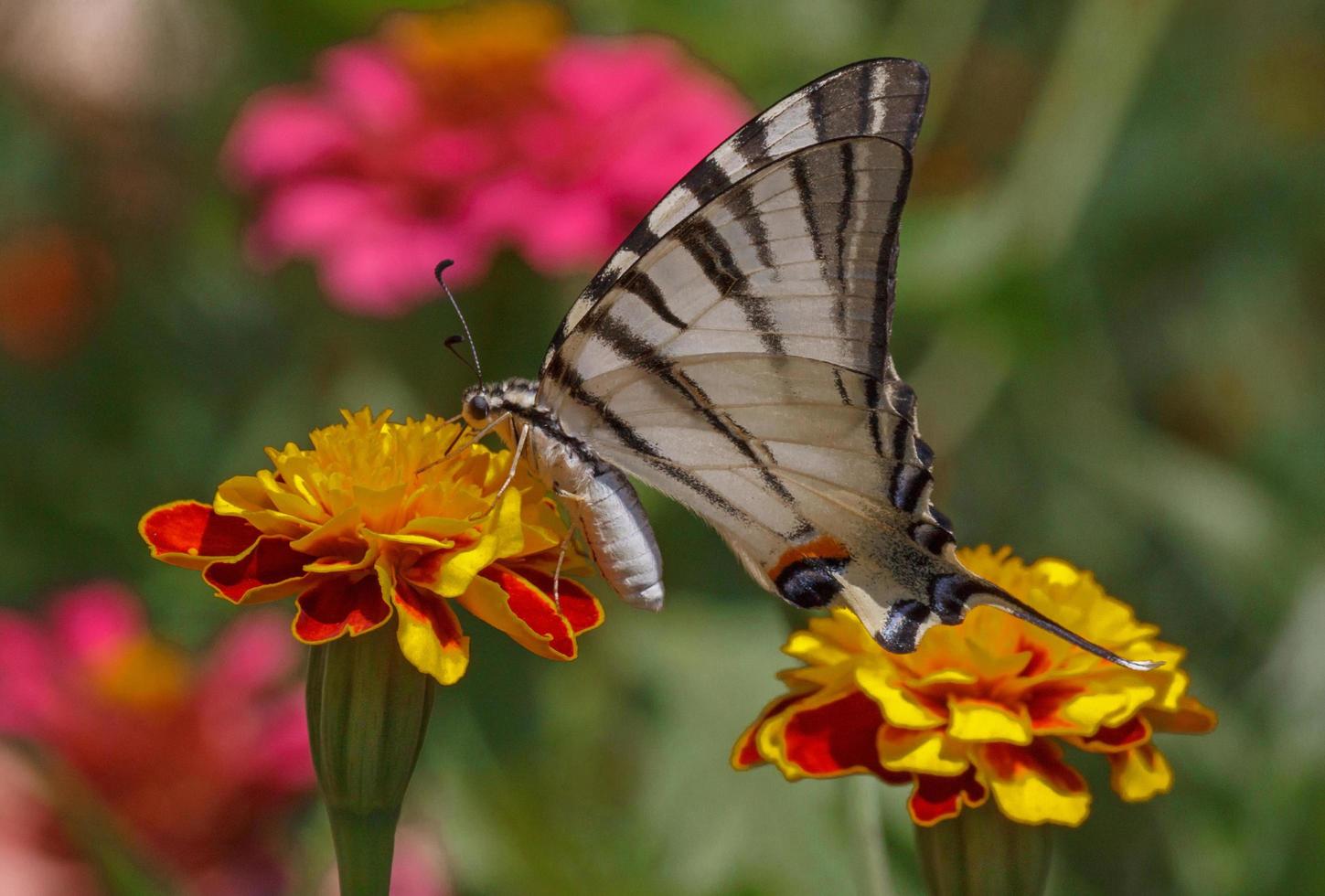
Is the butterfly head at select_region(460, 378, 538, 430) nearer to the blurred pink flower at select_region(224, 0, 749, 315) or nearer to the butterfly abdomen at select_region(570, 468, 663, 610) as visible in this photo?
the butterfly abdomen at select_region(570, 468, 663, 610)

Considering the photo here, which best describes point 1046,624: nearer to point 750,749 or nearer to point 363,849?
point 750,749

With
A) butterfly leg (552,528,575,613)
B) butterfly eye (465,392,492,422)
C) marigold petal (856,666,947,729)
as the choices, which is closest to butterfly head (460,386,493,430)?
butterfly eye (465,392,492,422)

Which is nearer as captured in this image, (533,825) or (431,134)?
(533,825)

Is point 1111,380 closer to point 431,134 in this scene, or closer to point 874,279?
point 431,134

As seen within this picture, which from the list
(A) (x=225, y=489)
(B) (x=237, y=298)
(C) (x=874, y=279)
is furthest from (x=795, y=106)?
(B) (x=237, y=298)

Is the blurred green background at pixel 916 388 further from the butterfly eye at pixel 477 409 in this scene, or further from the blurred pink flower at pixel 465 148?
the butterfly eye at pixel 477 409

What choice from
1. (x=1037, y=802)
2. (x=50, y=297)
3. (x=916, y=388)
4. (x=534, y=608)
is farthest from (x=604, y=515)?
(x=50, y=297)
